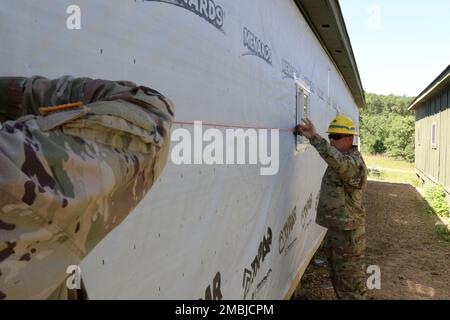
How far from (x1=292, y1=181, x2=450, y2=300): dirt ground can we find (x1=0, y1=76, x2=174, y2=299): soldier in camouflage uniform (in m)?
4.71

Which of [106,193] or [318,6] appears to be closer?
[106,193]

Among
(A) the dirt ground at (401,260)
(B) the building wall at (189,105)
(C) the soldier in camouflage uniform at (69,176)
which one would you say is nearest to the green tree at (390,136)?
(A) the dirt ground at (401,260)

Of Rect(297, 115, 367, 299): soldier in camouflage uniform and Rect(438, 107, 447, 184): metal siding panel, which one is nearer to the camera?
Rect(297, 115, 367, 299): soldier in camouflage uniform

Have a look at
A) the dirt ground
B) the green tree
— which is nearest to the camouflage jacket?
the dirt ground

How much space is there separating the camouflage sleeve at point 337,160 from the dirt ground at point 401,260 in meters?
1.87

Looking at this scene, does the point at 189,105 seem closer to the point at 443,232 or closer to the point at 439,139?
the point at 443,232

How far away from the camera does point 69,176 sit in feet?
2.47

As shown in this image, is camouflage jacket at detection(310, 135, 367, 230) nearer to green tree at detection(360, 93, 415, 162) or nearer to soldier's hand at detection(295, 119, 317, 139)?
soldier's hand at detection(295, 119, 317, 139)

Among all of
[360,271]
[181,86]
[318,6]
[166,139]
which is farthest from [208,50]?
[318,6]

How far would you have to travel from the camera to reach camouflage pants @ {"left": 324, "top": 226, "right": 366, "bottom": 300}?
14.7 ft
